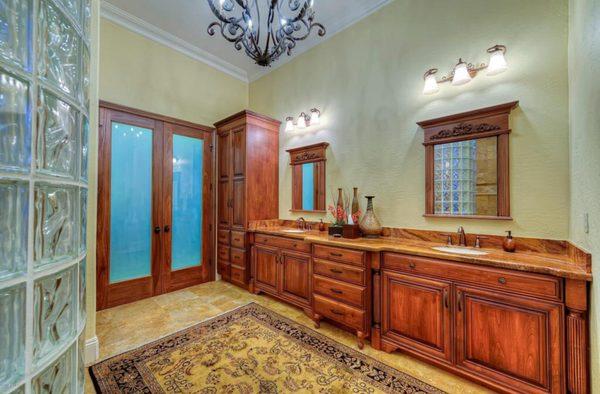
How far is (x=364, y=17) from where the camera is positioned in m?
3.10

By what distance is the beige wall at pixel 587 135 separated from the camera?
4.29 feet

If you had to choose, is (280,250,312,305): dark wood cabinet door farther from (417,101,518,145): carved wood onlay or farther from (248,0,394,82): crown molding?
(248,0,394,82): crown molding

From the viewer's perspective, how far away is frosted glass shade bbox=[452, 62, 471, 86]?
7.38ft

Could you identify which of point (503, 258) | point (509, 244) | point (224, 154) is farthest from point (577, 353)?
point (224, 154)

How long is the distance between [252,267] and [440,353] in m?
→ 2.42

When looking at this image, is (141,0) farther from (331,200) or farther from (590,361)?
(590,361)

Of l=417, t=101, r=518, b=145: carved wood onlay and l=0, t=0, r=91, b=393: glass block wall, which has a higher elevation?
l=417, t=101, r=518, b=145: carved wood onlay

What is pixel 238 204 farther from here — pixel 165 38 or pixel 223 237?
pixel 165 38

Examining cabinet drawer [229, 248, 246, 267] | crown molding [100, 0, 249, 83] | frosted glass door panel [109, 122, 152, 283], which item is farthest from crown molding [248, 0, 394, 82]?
cabinet drawer [229, 248, 246, 267]

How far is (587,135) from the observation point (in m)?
1.46

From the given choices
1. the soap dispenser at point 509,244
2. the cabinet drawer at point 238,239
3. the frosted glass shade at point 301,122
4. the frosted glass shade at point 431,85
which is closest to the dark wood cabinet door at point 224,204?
the cabinet drawer at point 238,239

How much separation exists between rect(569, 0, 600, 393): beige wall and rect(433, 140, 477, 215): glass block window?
0.62m

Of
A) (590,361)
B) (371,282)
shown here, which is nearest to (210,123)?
(371,282)

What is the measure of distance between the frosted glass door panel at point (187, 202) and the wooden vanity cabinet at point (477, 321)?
9.74 feet
